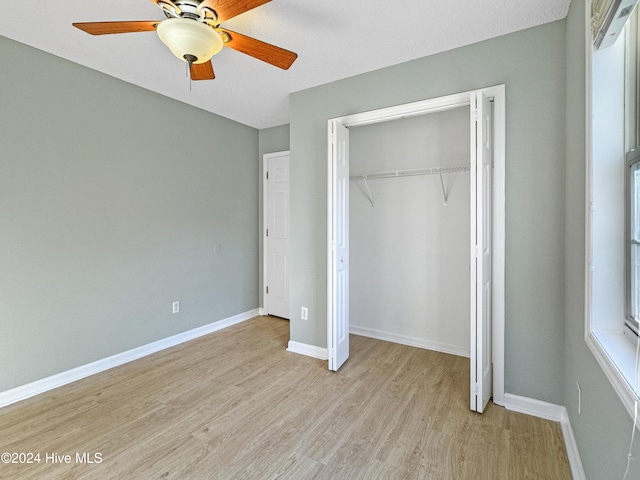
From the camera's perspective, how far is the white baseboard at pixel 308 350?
2.99 m

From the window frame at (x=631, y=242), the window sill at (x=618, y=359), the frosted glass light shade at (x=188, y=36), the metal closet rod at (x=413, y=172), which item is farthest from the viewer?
the metal closet rod at (x=413, y=172)

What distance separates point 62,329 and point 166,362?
872mm

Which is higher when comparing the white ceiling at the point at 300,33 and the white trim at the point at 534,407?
the white ceiling at the point at 300,33

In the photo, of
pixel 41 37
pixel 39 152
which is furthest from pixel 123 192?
pixel 41 37

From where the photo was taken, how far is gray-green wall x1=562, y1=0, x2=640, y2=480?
1.10 metres

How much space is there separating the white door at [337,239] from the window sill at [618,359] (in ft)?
5.47

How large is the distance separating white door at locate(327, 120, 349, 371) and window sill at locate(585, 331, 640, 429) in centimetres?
167

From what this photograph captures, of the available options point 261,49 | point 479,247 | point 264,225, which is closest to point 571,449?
point 479,247

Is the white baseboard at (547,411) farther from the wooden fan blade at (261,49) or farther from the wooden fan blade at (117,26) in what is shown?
the wooden fan blade at (117,26)

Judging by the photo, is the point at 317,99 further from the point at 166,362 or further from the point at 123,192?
the point at 166,362

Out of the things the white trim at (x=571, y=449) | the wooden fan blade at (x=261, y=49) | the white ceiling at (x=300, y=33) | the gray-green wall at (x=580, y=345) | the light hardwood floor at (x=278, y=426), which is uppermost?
the white ceiling at (x=300, y=33)

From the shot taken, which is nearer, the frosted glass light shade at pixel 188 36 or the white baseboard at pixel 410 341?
the frosted glass light shade at pixel 188 36

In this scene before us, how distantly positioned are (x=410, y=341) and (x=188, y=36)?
318 cm

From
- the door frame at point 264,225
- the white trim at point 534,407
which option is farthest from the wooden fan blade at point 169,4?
the white trim at point 534,407
